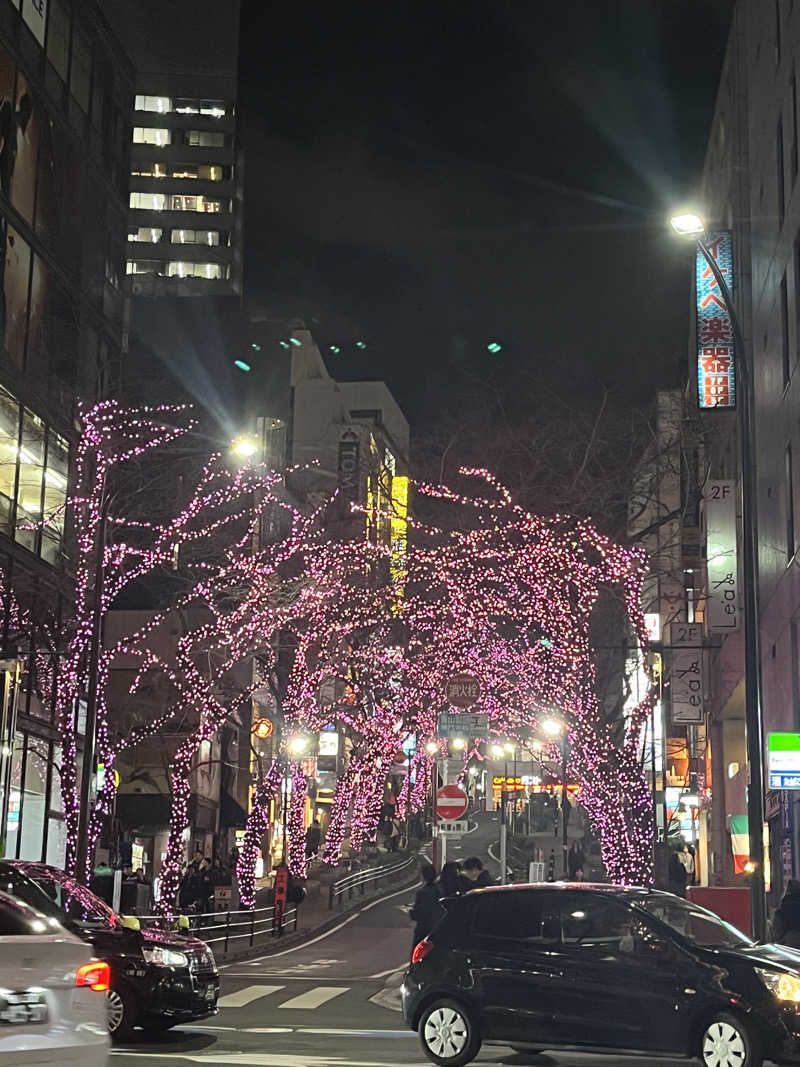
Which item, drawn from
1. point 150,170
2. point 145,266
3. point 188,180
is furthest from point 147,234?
point 150,170

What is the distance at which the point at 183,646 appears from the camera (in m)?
29.8

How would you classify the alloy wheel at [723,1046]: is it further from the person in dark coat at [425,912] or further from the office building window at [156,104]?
the office building window at [156,104]

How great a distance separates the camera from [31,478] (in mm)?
31359

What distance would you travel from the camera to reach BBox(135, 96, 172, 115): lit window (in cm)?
12581

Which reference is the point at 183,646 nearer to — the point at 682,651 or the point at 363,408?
the point at 682,651

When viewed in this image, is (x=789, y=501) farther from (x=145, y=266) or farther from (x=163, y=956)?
(x=145, y=266)

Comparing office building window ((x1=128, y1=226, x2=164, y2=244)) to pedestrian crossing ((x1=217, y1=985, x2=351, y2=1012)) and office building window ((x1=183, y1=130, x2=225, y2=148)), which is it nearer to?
office building window ((x1=183, y1=130, x2=225, y2=148))

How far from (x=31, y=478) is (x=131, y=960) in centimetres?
1919

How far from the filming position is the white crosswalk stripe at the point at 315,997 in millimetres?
18253

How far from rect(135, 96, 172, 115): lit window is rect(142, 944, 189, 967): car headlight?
121 m

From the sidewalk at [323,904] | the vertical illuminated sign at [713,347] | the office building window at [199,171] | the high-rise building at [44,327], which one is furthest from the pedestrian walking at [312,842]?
the office building window at [199,171]

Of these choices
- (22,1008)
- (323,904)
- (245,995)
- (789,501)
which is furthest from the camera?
(323,904)

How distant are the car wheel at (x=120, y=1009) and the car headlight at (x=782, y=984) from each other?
621cm

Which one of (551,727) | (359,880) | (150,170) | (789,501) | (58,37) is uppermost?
(150,170)
